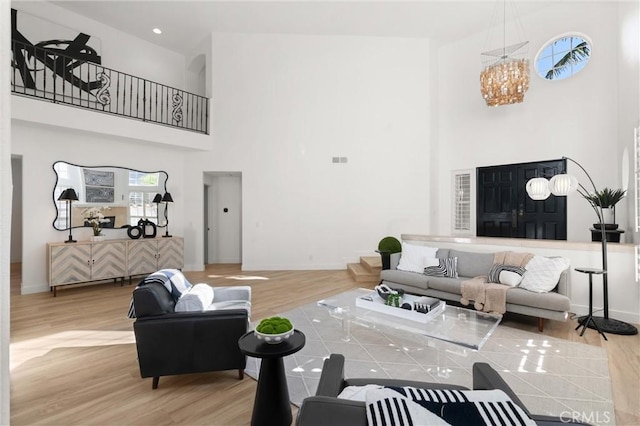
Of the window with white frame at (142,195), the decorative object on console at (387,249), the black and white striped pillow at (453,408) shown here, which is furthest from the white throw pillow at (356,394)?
the window with white frame at (142,195)

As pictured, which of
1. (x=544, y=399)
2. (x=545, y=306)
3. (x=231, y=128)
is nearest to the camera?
(x=544, y=399)

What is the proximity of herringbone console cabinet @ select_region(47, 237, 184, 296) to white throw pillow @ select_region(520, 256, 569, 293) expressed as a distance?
6455 mm

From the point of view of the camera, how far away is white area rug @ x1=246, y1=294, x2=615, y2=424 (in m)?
2.45

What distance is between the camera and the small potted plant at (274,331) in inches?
84.4

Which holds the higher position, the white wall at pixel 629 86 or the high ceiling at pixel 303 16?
the high ceiling at pixel 303 16

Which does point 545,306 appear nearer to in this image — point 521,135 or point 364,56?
point 521,135

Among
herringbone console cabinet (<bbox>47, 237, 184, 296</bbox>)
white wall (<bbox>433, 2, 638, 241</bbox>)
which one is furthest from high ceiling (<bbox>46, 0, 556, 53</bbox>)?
herringbone console cabinet (<bbox>47, 237, 184, 296</bbox>)

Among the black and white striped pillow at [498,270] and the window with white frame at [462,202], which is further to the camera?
the window with white frame at [462,202]

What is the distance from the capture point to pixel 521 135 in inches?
265

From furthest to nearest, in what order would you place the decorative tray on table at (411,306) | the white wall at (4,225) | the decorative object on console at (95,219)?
the decorative object on console at (95,219) < the decorative tray on table at (411,306) < the white wall at (4,225)

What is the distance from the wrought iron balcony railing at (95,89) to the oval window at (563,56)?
7390 mm

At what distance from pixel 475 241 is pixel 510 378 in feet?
9.04

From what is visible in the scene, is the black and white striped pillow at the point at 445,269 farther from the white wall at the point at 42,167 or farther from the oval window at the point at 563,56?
the white wall at the point at 42,167

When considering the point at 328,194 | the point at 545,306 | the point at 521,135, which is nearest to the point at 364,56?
the point at 328,194
